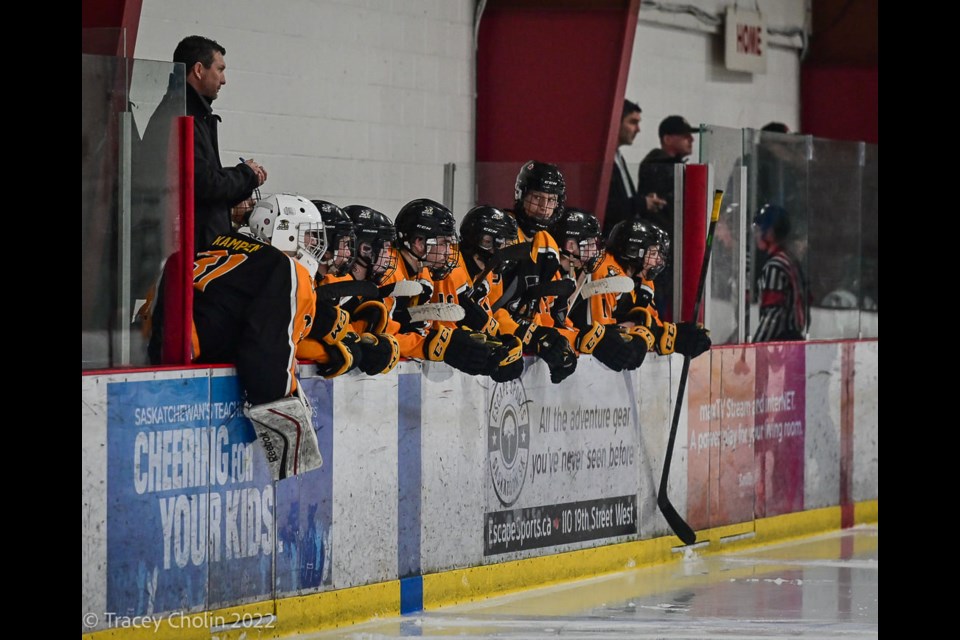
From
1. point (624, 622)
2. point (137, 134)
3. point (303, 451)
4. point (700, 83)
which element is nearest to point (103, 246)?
point (137, 134)

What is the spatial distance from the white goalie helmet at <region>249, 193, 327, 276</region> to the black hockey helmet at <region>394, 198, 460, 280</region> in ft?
3.61

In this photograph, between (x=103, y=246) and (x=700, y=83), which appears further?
(x=700, y=83)

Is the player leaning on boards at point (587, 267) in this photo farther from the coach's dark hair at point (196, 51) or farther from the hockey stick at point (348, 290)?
the coach's dark hair at point (196, 51)

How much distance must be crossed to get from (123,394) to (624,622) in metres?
2.56

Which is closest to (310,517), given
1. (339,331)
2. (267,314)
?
(339,331)

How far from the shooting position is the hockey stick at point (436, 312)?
28.0 ft

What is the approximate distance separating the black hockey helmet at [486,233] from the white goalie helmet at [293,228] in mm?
1630

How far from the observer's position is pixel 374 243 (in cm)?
836

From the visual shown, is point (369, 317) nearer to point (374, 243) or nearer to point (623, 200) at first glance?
point (374, 243)

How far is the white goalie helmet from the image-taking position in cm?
751

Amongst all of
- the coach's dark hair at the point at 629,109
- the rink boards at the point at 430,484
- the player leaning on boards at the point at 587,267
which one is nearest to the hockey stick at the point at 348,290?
the rink boards at the point at 430,484

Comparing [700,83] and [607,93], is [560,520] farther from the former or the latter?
[700,83]

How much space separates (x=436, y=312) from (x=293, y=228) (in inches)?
47.6
